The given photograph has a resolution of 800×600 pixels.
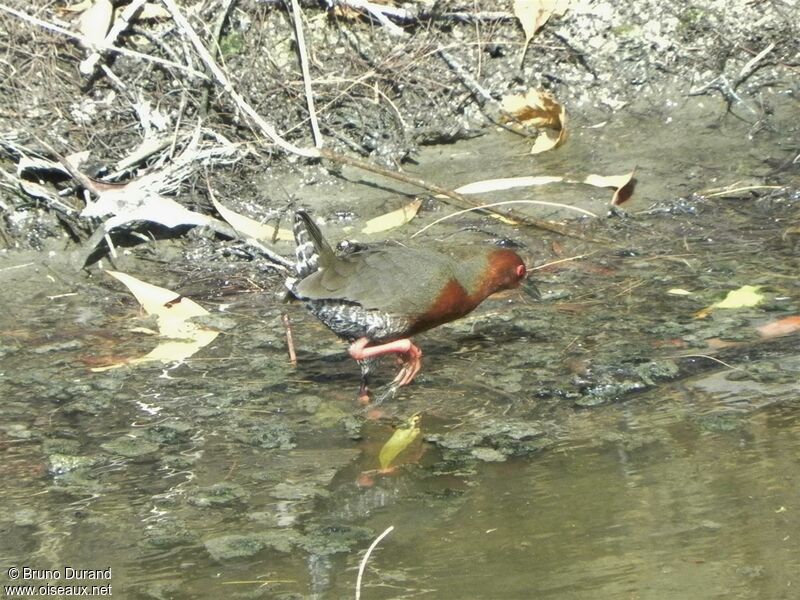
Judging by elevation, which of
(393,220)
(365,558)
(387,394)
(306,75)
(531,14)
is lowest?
(387,394)

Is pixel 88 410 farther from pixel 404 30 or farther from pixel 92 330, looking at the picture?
pixel 404 30

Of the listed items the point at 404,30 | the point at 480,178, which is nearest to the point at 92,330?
the point at 480,178

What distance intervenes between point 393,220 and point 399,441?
2408 millimetres

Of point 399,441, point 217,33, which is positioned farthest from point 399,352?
point 217,33

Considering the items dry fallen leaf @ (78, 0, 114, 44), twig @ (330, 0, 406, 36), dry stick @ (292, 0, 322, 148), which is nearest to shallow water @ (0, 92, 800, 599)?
dry stick @ (292, 0, 322, 148)

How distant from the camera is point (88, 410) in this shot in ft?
17.2

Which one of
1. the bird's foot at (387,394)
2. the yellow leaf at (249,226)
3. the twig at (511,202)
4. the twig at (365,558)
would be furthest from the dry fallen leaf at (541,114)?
the twig at (365,558)

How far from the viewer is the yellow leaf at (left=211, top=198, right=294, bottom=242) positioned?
6.98 meters

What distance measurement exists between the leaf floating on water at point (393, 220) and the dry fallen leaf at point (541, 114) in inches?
39.6

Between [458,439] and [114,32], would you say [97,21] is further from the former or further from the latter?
[458,439]

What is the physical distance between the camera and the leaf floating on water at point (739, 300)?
5.80 metres

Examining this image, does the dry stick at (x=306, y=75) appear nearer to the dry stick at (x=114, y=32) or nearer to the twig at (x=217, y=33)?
the twig at (x=217, y=33)

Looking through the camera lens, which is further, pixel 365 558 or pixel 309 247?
pixel 309 247

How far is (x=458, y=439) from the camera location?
4855 millimetres
